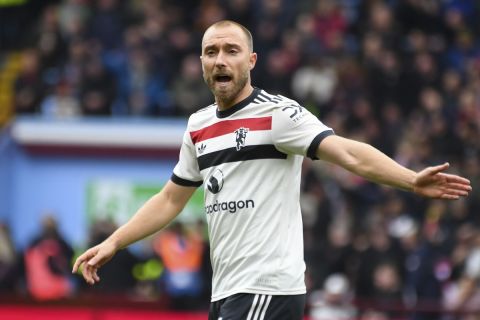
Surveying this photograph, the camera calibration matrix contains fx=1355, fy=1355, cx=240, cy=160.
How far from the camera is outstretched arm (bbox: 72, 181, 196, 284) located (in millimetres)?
7387

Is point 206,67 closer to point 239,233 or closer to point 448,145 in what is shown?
point 239,233

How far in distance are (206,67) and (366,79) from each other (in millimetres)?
12416

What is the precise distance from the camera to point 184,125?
19312 millimetres

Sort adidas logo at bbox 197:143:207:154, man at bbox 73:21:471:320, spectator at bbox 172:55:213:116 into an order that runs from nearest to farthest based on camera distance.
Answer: man at bbox 73:21:471:320, adidas logo at bbox 197:143:207:154, spectator at bbox 172:55:213:116

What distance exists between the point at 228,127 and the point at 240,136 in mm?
106

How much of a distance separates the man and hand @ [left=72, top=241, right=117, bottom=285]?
0.61 metres

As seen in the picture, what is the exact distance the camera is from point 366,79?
1938 centimetres

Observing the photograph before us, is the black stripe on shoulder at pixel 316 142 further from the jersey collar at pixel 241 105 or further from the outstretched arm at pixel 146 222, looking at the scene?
the outstretched arm at pixel 146 222

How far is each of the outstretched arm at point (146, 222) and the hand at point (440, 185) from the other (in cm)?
169

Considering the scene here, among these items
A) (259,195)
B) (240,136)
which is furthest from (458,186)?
(240,136)

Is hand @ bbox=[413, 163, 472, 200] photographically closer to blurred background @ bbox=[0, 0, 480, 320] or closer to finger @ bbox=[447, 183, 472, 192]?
finger @ bbox=[447, 183, 472, 192]

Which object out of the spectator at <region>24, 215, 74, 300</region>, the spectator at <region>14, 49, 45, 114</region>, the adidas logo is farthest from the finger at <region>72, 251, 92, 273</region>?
the spectator at <region>14, 49, 45, 114</region>

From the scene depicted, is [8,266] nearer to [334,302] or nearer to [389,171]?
[334,302]

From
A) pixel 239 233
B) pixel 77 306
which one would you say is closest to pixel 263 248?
pixel 239 233
